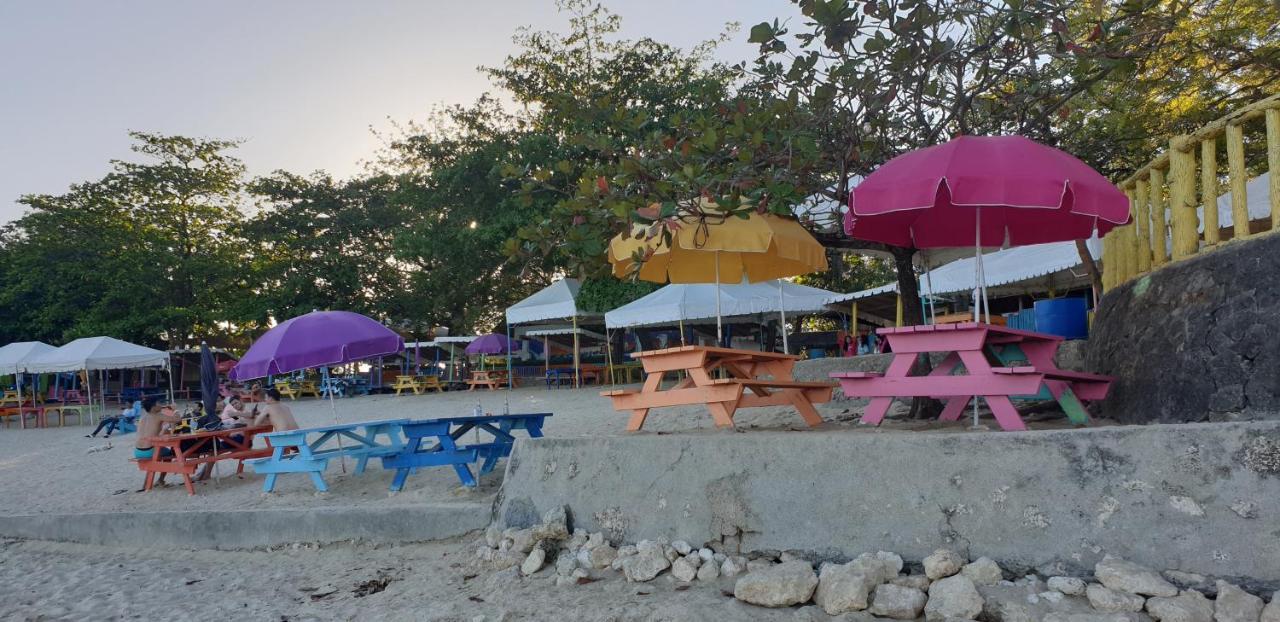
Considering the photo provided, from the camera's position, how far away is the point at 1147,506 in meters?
3.18

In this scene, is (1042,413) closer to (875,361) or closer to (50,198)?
(875,361)

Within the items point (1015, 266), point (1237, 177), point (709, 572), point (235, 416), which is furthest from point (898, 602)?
point (1015, 266)

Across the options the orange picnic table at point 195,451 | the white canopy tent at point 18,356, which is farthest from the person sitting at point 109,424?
the orange picnic table at point 195,451

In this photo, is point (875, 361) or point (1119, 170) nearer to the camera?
point (1119, 170)

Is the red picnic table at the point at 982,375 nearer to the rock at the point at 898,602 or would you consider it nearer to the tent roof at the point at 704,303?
the rock at the point at 898,602

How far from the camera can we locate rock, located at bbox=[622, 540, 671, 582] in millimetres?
3988

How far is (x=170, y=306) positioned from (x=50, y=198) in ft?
19.9

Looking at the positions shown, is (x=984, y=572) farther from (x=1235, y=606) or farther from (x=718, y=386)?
(x=718, y=386)

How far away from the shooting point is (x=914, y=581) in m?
3.39

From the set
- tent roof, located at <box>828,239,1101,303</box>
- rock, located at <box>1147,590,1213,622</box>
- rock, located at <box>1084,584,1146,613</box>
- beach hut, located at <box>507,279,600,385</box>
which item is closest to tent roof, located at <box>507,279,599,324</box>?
beach hut, located at <box>507,279,600,385</box>

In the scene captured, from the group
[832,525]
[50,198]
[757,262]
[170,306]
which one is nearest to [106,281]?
[170,306]

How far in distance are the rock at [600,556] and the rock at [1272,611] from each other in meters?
2.83

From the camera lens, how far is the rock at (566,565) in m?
4.17

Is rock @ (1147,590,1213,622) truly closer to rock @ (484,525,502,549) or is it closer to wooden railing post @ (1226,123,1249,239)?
wooden railing post @ (1226,123,1249,239)
